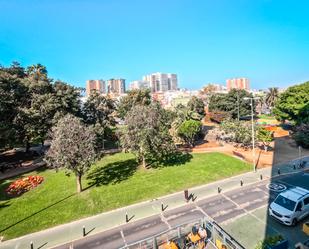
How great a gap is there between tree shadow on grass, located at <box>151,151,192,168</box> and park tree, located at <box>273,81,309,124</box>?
25.7 metres

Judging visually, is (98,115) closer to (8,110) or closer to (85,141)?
(8,110)

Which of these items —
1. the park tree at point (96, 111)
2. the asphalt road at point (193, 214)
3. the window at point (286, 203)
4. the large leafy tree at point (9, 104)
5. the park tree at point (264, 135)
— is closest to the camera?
the asphalt road at point (193, 214)

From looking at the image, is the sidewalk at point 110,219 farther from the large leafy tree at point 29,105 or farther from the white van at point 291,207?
the large leafy tree at point 29,105

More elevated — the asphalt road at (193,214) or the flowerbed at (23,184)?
the flowerbed at (23,184)

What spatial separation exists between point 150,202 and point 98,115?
3064 cm

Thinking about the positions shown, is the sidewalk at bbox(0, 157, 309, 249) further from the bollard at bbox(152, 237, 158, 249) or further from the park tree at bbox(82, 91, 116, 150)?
the park tree at bbox(82, 91, 116, 150)

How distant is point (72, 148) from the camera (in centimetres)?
2077

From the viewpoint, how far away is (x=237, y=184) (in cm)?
2348

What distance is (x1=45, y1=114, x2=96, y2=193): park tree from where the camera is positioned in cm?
2066

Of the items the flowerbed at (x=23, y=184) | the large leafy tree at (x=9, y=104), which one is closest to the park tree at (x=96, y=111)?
the large leafy tree at (x=9, y=104)

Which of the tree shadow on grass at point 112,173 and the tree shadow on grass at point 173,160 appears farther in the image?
the tree shadow on grass at point 173,160

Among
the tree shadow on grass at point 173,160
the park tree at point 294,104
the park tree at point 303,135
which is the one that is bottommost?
the tree shadow on grass at point 173,160

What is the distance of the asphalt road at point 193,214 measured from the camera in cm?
1520

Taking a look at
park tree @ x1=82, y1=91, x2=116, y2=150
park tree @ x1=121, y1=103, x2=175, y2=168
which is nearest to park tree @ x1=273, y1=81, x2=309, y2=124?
park tree @ x1=121, y1=103, x2=175, y2=168
